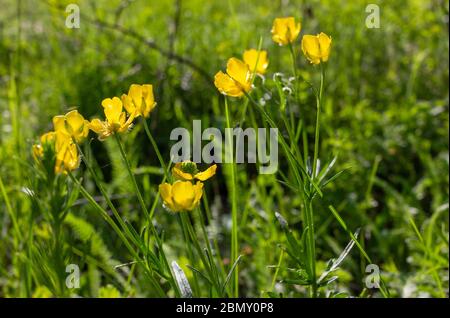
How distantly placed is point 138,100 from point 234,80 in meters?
0.16

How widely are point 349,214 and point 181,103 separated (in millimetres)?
822

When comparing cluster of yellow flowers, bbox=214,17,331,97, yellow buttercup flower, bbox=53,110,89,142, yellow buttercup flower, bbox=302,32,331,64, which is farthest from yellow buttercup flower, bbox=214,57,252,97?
yellow buttercup flower, bbox=53,110,89,142

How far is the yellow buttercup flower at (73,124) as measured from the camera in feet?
3.38

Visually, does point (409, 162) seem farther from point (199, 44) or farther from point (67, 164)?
point (67, 164)

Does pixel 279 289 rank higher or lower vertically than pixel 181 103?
lower

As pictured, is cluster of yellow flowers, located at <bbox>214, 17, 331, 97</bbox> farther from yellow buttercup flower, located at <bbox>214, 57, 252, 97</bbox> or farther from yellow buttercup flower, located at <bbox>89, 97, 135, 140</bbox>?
yellow buttercup flower, located at <bbox>89, 97, 135, 140</bbox>

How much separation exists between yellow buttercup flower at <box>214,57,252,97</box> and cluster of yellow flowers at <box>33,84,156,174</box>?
0.12m

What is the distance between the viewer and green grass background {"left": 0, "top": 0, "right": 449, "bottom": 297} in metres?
1.67

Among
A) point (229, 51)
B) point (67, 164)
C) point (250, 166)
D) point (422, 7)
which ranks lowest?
point (250, 166)

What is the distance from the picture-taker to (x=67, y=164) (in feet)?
3.45

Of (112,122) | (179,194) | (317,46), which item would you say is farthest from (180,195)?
(317,46)

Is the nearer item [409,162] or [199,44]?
[409,162]

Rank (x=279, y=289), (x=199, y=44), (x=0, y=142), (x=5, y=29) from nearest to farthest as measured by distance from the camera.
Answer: (x=279, y=289)
(x=0, y=142)
(x=199, y=44)
(x=5, y=29)

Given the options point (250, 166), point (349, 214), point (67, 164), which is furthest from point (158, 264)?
point (250, 166)
